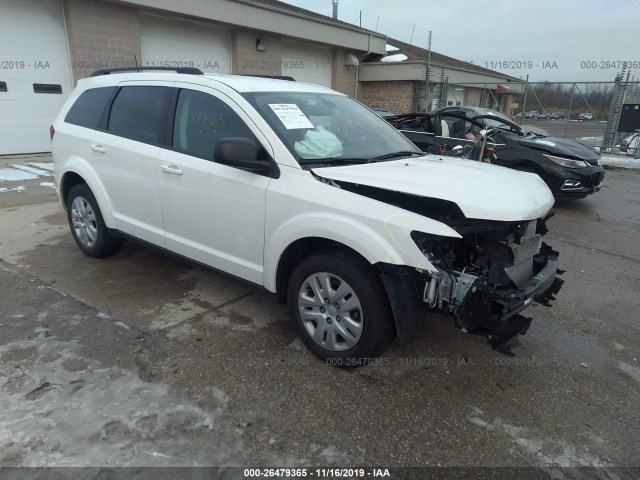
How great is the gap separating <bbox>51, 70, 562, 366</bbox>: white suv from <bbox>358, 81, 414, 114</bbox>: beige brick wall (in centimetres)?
1905

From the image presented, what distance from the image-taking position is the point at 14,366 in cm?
289

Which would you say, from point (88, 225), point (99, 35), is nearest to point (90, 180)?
point (88, 225)

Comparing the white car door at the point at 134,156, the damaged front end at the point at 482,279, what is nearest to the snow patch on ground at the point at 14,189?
the white car door at the point at 134,156

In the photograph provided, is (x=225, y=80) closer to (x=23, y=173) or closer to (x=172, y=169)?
(x=172, y=169)

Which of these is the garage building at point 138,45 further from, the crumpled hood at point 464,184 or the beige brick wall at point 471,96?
the beige brick wall at point 471,96

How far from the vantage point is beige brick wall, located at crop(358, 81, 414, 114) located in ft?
71.8

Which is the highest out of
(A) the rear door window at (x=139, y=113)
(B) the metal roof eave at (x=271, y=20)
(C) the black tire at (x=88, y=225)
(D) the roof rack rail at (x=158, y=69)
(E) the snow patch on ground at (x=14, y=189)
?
(B) the metal roof eave at (x=271, y=20)

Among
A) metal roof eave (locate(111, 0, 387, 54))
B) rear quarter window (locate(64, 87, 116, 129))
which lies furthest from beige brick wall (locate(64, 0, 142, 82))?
rear quarter window (locate(64, 87, 116, 129))

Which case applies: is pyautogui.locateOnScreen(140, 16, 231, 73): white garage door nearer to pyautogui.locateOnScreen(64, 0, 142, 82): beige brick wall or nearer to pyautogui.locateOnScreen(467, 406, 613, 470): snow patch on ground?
pyautogui.locateOnScreen(64, 0, 142, 82): beige brick wall

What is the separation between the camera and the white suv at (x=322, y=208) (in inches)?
102

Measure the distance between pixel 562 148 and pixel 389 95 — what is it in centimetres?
1570

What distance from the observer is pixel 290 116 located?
129 inches

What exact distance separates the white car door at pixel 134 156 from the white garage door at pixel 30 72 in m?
7.74

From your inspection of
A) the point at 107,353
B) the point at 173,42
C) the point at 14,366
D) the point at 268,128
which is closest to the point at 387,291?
the point at 268,128
